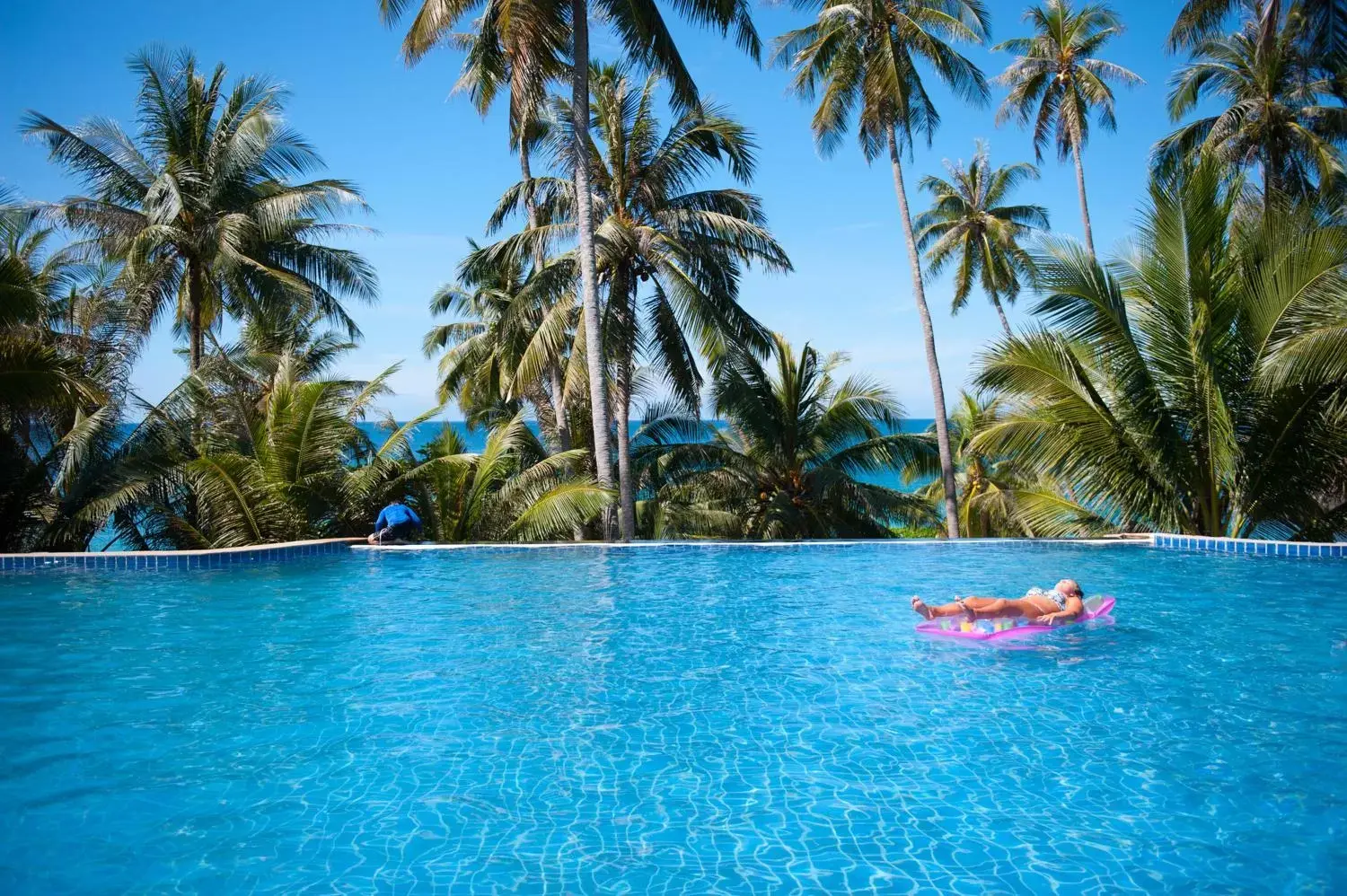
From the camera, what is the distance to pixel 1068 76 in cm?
2630

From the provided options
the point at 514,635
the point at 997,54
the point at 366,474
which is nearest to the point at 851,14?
the point at 997,54

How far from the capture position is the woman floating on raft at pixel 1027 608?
314 inches

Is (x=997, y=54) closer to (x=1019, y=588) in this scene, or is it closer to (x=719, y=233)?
(x=719, y=233)

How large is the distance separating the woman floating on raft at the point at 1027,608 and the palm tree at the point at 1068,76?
20.0 metres

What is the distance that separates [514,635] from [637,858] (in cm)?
→ 435

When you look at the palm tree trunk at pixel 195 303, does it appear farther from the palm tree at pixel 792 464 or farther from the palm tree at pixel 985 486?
the palm tree at pixel 985 486

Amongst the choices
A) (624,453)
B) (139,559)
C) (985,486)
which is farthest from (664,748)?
(985,486)

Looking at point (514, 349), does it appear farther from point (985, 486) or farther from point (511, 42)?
point (985, 486)

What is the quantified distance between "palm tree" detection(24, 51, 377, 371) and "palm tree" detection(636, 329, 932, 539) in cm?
783

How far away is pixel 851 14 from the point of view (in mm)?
19906

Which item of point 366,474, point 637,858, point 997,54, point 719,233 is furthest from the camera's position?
point 997,54

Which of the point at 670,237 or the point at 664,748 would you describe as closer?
the point at 664,748

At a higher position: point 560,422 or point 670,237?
point 670,237

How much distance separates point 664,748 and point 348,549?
988 centimetres
